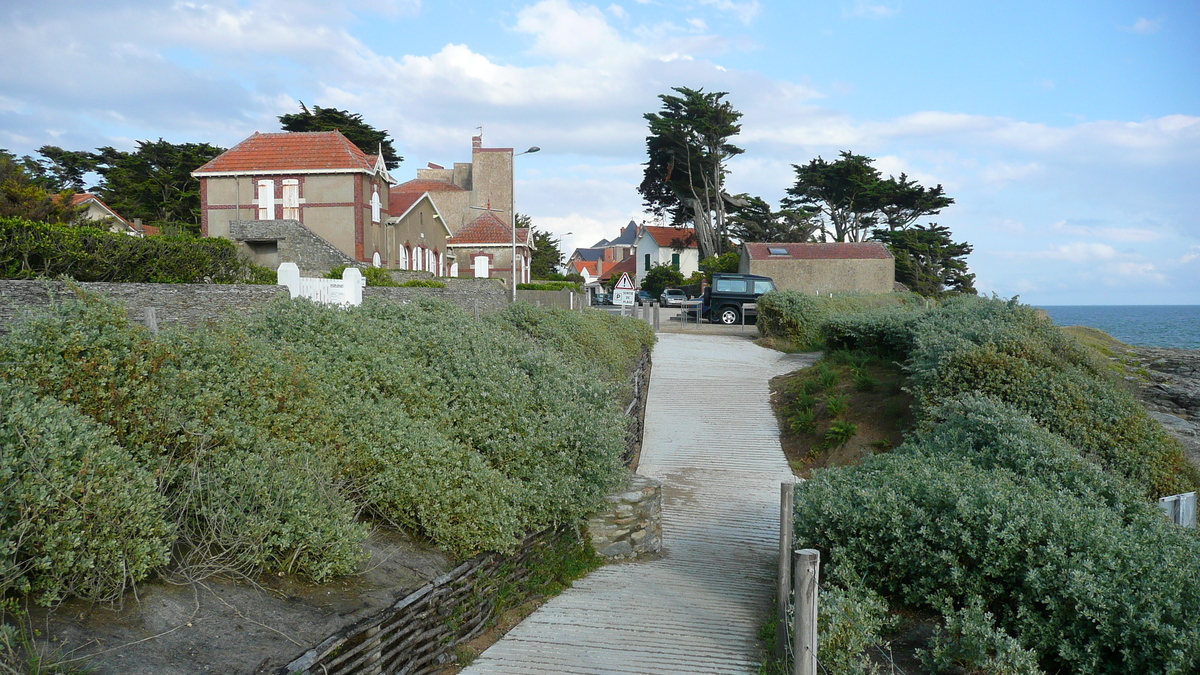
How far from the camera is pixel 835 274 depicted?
39375 millimetres

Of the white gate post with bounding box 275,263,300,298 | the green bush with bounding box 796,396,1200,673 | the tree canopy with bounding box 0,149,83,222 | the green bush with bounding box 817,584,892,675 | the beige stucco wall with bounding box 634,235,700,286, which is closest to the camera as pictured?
the green bush with bounding box 796,396,1200,673

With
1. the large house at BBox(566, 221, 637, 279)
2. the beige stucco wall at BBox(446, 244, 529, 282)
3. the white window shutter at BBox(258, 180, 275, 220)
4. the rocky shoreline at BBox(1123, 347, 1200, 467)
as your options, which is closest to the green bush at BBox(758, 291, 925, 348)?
the rocky shoreline at BBox(1123, 347, 1200, 467)

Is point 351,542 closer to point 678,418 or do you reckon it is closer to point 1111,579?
point 1111,579

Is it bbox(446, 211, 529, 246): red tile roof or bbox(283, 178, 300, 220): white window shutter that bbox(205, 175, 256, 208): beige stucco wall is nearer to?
bbox(283, 178, 300, 220): white window shutter

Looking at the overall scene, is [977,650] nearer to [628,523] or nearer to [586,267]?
[628,523]

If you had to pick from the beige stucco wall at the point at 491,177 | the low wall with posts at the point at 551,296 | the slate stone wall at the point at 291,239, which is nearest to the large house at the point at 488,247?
the low wall with posts at the point at 551,296

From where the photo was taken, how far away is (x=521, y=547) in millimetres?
6816

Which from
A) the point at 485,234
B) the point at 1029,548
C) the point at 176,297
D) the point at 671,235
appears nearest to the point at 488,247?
the point at 485,234

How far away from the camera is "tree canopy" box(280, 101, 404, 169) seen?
40.6 meters

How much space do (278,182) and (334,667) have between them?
83.5 ft

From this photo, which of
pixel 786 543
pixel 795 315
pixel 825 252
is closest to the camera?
pixel 786 543

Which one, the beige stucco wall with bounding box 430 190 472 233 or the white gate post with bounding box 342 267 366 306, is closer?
the white gate post with bounding box 342 267 366 306

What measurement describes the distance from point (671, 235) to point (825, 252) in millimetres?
27103

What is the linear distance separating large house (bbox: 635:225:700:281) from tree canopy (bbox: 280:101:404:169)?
71.4 feet
